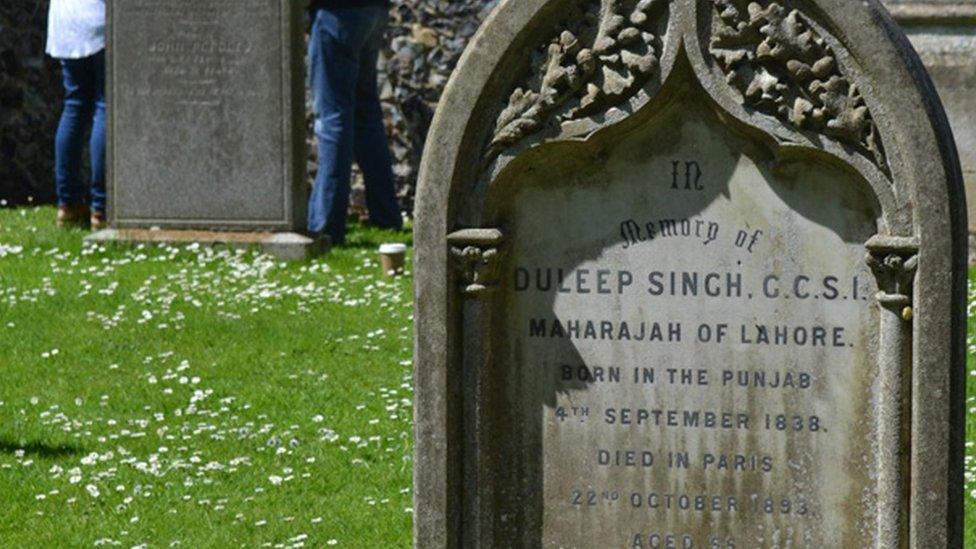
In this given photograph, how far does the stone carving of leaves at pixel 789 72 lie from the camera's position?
16.4ft

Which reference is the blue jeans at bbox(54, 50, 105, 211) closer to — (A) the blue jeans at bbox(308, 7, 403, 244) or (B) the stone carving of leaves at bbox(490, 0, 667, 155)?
(A) the blue jeans at bbox(308, 7, 403, 244)

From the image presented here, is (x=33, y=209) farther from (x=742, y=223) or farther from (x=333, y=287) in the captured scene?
(x=742, y=223)

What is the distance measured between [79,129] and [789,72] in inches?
360

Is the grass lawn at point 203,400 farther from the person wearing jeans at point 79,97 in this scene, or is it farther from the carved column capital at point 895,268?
the carved column capital at point 895,268

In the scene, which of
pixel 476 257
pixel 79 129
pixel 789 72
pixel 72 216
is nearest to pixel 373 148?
pixel 79 129

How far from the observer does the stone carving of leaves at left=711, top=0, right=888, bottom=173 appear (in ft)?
16.4

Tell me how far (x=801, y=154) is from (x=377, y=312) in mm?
5554

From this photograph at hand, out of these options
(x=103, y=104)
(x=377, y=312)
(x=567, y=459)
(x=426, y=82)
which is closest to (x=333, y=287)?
(x=377, y=312)

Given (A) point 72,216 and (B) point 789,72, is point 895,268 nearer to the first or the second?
(B) point 789,72

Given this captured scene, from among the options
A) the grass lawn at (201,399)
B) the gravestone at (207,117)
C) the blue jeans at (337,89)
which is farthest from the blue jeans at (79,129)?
the blue jeans at (337,89)

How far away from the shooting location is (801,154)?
5109 millimetres

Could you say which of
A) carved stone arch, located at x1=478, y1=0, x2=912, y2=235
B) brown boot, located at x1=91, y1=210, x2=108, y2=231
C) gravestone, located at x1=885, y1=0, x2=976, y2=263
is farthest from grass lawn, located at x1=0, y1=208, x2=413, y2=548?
gravestone, located at x1=885, y1=0, x2=976, y2=263

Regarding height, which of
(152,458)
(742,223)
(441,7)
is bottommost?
(152,458)

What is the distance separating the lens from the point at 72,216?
45.0 ft
